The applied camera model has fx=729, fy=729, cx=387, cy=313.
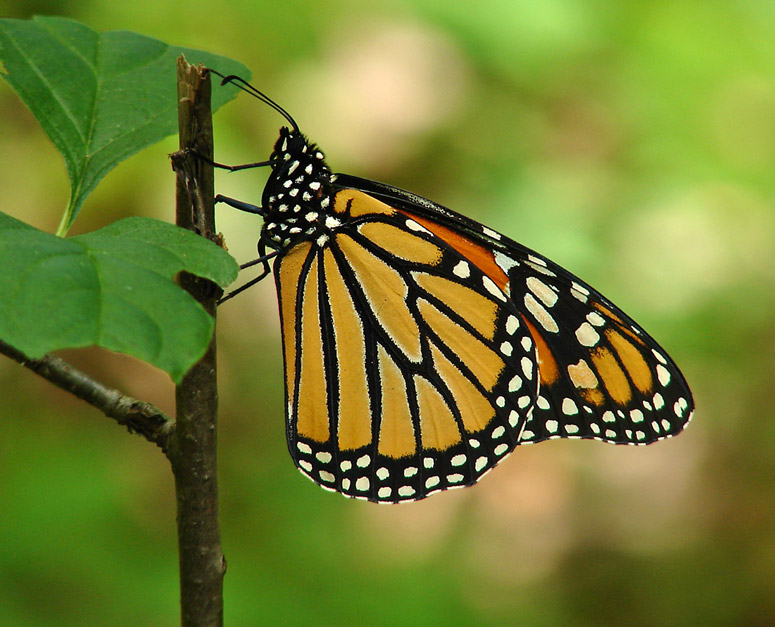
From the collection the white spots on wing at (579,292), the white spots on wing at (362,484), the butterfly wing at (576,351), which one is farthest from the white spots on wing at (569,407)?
the white spots on wing at (362,484)

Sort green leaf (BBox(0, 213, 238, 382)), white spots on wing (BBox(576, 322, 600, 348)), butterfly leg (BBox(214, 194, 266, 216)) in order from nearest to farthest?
green leaf (BBox(0, 213, 238, 382)) < butterfly leg (BBox(214, 194, 266, 216)) < white spots on wing (BBox(576, 322, 600, 348))

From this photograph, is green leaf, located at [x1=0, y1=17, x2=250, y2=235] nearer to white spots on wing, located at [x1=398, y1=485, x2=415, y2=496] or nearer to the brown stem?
the brown stem

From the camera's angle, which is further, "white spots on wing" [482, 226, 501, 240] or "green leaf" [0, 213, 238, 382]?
"white spots on wing" [482, 226, 501, 240]

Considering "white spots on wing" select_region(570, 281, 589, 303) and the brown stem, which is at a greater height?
"white spots on wing" select_region(570, 281, 589, 303)

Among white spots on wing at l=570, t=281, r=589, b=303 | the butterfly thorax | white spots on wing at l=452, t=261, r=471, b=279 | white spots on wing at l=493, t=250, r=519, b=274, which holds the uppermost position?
the butterfly thorax

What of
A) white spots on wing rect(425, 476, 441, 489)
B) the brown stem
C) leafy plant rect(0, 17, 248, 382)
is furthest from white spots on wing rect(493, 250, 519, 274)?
the brown stem

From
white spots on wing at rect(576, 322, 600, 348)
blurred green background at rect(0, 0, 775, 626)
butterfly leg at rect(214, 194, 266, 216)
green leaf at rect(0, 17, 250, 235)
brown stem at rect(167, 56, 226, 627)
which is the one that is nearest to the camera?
brown stem at rect(167, 56, 226, 627)
